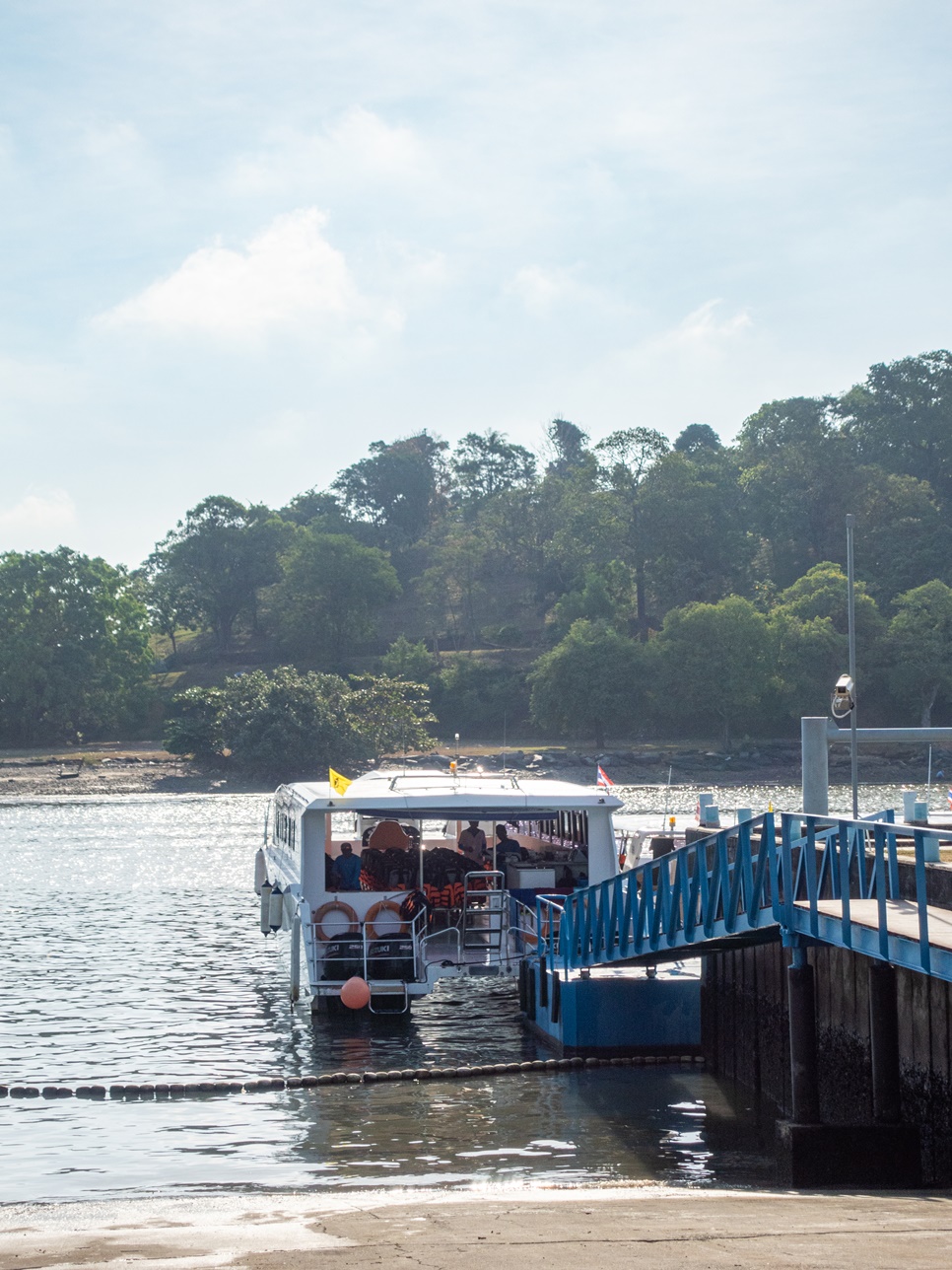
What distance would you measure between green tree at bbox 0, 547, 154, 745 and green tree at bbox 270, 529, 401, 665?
1836cm

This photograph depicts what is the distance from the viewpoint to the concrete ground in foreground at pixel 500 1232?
9.32 meters

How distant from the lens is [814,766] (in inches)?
802

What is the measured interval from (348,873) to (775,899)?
9285 millimetres

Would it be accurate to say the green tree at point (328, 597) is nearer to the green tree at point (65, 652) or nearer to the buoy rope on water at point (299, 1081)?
the green tree at point (65, 652)

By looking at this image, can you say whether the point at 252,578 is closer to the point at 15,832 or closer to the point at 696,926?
the point at 15,832

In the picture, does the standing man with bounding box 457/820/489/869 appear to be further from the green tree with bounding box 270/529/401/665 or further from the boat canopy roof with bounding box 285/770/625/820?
the green tree with bounding box 270/529/401/665

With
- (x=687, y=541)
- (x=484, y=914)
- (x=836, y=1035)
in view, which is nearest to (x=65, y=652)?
(x=687, y=541)

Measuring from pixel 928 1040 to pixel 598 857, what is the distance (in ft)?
31.5

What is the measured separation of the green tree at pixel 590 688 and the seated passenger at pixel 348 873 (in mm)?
88252

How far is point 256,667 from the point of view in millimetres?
138875

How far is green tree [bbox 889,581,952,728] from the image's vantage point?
106625 millimetres

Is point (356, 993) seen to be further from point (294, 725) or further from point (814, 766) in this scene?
point (294, 725)

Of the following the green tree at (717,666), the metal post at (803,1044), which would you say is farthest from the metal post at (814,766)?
the green tree at (717,666)

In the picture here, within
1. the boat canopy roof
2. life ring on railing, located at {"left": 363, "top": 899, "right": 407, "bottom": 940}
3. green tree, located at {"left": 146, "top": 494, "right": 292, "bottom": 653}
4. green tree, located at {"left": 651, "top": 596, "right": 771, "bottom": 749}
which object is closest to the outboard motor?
the boat canopy roof
